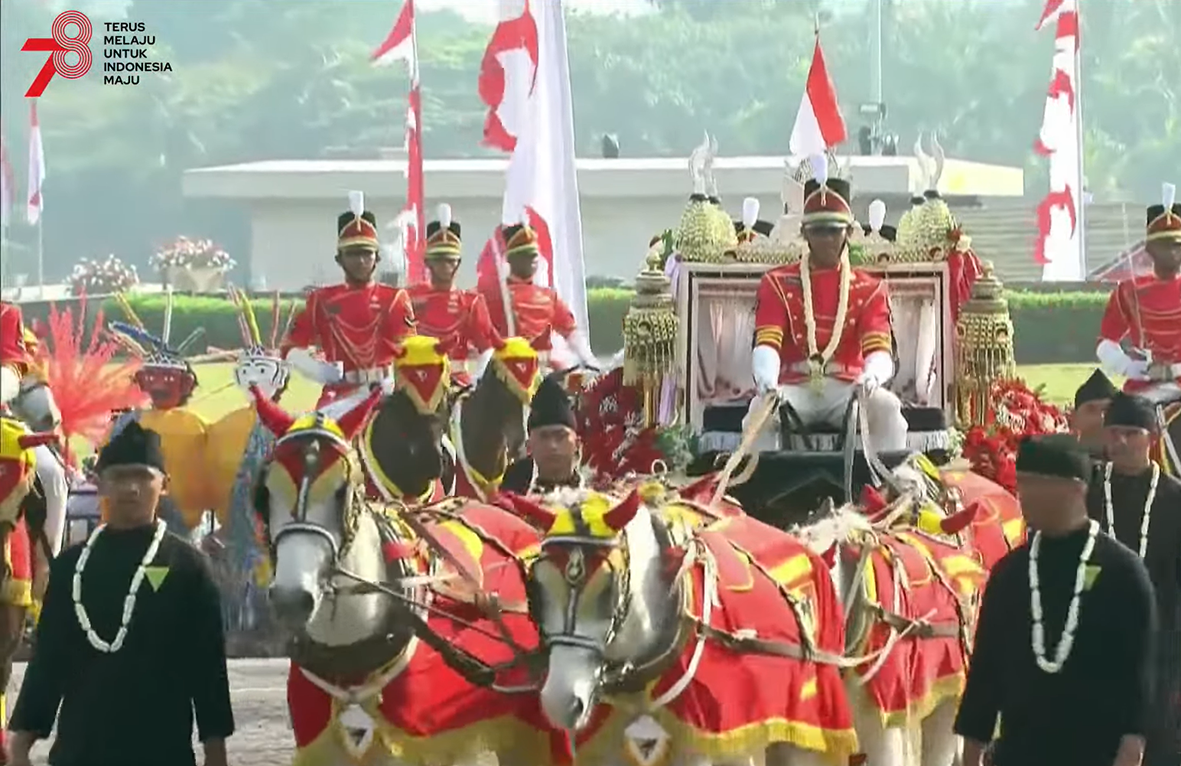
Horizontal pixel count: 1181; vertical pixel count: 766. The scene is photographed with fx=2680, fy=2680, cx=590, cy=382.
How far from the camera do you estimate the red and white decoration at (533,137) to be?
18562 millimetres

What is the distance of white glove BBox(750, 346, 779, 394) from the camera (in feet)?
38.2

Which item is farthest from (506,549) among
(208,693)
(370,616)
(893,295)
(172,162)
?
(172,162)

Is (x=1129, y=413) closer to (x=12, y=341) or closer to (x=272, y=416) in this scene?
(x=272, y=416)

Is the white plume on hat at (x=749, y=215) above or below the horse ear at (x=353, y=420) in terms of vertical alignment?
above

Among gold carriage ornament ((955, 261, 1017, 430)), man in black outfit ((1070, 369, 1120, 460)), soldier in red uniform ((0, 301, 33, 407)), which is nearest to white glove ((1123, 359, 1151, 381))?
gold carriage ornament ((955, 261, 1017, 430))

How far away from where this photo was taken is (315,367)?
45.4ft

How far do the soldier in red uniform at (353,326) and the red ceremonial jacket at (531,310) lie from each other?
6.04 feet

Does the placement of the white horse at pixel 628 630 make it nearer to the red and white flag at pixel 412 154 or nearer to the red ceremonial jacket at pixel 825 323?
the red ceremonial jacket at pixel 825 323

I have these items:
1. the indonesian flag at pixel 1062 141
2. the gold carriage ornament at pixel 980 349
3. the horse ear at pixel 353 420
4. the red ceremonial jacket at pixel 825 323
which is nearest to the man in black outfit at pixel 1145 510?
the red ceremonial jacket at pixel 825 323

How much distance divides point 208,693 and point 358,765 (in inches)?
31.7

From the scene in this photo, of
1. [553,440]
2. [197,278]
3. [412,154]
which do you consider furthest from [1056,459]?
[197,278]

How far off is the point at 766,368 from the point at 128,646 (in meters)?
4.62

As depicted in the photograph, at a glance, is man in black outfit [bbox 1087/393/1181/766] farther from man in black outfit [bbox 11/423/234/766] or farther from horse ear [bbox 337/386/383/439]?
man in black outfit [bbox 11/423/234/766]

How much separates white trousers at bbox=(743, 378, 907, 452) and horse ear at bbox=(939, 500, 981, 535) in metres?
0.93
